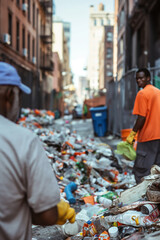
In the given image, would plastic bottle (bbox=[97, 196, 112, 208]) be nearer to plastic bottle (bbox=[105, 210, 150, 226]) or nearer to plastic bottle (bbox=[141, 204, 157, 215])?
plastic bottle (bbox=[105, 210, 150, 226])

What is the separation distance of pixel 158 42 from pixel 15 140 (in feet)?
57.8

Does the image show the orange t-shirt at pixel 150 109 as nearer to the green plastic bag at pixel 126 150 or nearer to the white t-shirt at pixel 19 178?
the green plastic bag at pixel 126 150

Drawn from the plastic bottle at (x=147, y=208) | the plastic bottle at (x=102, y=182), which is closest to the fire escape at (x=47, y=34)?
the plastic bottle at (x=102, y=182)

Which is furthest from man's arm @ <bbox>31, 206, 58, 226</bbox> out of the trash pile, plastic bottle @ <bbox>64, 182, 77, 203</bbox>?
plastic bottle @ <bbox>64, 182, 77, 203</bbox>

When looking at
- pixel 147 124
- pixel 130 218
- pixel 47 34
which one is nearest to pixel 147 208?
pixel 130 218

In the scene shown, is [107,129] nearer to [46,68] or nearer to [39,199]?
[39,199]

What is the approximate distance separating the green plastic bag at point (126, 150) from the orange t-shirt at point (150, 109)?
4.33 feet

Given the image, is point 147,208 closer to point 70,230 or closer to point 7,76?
point 70,230

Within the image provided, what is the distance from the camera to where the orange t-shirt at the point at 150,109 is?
170 inches

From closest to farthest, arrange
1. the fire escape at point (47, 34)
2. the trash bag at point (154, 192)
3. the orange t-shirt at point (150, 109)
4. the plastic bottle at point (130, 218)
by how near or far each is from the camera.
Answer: the plastic bottle at point (130, 218) < the trash bag at point (154, 192) < the orange t-shirt at point (150, 109) < the fire escape at point (47, 34)

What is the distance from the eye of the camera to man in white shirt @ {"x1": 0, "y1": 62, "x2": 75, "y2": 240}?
4.77ft

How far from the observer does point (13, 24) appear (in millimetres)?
22828

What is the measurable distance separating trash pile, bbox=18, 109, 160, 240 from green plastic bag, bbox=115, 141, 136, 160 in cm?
47

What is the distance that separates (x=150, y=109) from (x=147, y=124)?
0.21 meters
